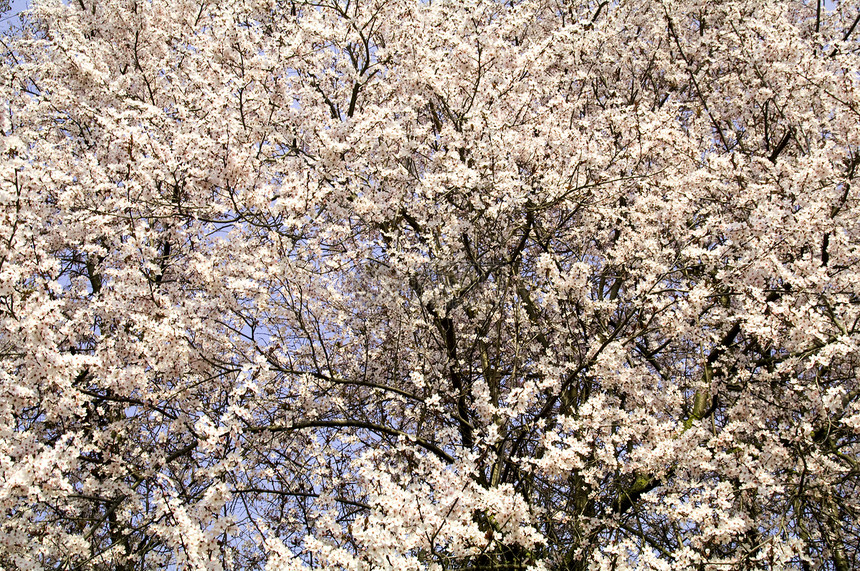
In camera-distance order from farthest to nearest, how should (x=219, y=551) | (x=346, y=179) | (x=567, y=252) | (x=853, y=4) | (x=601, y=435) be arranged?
(x=853, y=4), (x=567, y=252), (x=346, y=179), (x=601, y=435), (x=219, y=551)

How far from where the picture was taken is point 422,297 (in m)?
7.15

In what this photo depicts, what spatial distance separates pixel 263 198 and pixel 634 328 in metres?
4.15

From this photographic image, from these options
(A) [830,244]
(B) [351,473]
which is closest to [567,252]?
(A) [830,244]

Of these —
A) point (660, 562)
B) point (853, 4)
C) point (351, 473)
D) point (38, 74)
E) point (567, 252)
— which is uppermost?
point (853, 4)

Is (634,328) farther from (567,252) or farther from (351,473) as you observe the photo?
(351,473)

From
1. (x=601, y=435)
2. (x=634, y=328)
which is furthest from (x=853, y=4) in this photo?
(x=601, y=435)

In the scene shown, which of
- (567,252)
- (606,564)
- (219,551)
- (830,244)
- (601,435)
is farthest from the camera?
(567,252)

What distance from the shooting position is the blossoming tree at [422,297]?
570 cm

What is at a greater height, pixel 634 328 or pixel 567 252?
pixel 567 252

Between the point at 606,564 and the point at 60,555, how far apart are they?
4.53 m

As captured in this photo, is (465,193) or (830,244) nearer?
(830,244)

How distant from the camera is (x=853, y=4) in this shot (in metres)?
10.1

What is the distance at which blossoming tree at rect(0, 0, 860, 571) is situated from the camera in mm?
5699

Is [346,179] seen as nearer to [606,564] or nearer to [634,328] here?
[634,328]
